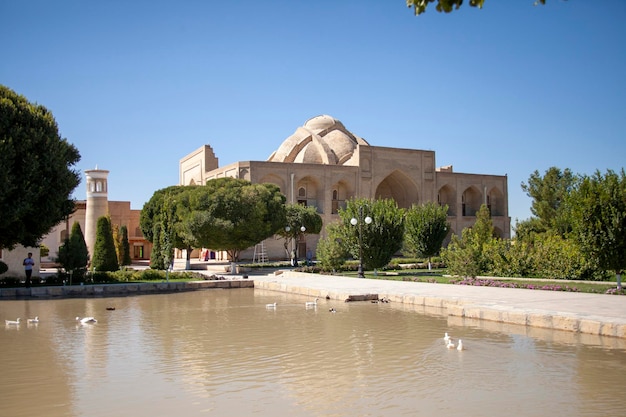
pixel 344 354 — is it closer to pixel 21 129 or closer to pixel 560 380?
pixel 560 380

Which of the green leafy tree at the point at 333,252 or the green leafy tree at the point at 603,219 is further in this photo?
the green leafy tree at the point at 333,252

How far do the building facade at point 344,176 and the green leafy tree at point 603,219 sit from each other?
2530 centimetres

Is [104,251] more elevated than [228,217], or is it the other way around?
[228,217]

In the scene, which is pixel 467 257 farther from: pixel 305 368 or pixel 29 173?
pixel 29 173

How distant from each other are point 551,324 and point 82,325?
828 centimetres

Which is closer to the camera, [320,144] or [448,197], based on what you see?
[320,144]

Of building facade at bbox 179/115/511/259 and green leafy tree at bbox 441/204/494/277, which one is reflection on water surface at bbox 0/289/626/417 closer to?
green leafy tree at bbox 441/204/494/277

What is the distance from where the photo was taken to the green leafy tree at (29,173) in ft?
55.5

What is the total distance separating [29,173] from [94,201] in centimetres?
1846

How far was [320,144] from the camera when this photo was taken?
44.9 meters

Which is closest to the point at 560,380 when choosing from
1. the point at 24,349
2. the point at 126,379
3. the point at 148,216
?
the point at 126,379

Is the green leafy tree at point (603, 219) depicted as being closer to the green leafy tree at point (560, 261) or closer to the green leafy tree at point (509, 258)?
the green leafy tree at point (560, 261)

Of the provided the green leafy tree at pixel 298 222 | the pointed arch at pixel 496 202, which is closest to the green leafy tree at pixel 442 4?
the green leafy tree at pixel 298 222

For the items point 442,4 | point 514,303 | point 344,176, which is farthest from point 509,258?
point 344,176
